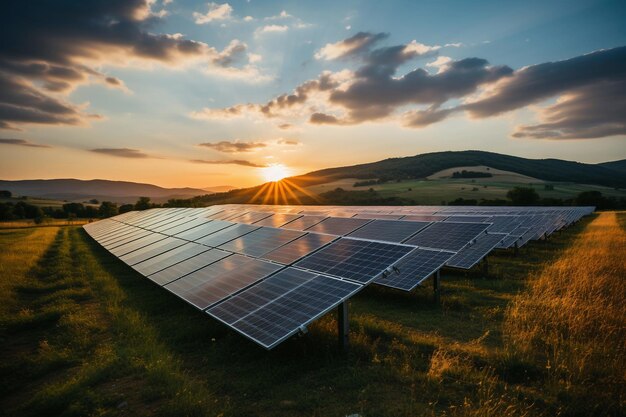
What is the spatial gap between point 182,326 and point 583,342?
1176cm

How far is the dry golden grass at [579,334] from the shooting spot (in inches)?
234

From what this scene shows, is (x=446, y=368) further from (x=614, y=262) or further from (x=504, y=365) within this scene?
(x=614, y=262)

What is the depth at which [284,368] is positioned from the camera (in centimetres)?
725

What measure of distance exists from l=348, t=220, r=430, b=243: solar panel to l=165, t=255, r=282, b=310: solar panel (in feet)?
21.0

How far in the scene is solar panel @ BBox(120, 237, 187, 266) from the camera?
15486mm

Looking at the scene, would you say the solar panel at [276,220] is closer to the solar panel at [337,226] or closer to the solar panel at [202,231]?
the solar panel at [202,231]

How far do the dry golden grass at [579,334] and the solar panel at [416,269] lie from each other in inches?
116

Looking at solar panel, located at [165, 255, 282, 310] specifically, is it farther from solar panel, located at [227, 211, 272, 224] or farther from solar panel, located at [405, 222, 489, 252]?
solar panel, located at [227, 211, 272, 224]

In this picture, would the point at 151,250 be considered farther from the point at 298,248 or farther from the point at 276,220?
the point at 298,248

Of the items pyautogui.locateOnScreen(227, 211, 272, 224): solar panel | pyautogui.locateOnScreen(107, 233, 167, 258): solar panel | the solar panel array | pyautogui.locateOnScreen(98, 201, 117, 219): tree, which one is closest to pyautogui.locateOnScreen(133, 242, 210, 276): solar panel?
the solar panel array

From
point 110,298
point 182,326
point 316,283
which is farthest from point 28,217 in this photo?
point 316,283

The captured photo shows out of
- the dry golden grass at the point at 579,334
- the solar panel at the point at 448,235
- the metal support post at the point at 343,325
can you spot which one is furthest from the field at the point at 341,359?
the solar panel at the point at 448,235

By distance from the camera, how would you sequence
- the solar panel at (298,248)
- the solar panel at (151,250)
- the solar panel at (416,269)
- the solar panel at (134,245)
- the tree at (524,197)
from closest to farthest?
the solar panel at (298,248) < the solar panel at (416,269) < the solar panel at (151,250) < the solar panel at (134,245) < the tree at (524,197)

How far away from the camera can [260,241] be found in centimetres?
1327
